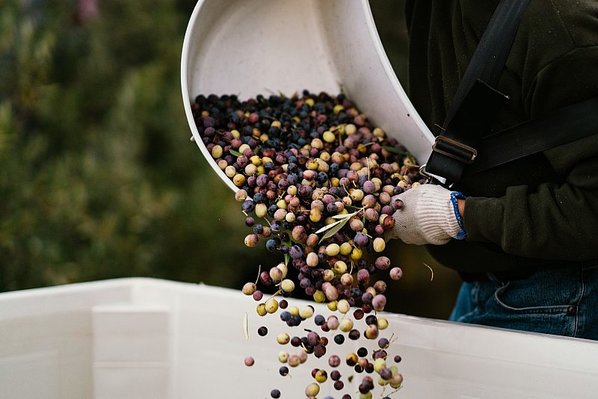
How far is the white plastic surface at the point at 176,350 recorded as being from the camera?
4.63 feet

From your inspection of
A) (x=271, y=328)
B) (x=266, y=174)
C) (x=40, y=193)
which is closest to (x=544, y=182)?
(x=266, y=174)

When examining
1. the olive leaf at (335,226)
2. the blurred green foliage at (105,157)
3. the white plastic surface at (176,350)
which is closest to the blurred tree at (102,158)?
the blurred green foliage at (105,157)

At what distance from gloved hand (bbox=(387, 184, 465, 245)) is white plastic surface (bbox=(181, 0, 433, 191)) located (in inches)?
7.0

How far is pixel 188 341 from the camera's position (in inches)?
69.9

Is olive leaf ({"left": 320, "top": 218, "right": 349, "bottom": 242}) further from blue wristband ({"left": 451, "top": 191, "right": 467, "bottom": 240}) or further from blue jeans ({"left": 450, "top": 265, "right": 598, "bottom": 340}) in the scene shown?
blue jeans ({"left": 450, "top": 265, "right": 598, "bottom": 340})

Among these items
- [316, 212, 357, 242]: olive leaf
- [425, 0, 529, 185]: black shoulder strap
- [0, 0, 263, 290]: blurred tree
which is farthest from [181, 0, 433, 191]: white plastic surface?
[0, 0, 263, 290]: blurred tree

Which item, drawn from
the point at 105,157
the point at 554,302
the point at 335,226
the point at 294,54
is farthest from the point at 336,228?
the point at 105,157

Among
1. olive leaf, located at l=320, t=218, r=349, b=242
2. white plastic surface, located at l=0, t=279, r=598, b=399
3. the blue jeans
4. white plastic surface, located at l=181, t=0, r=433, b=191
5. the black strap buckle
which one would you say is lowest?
white plastic surface, located at l=0, t=279, r=598, b=399

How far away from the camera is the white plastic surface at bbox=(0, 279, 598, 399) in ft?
4.63

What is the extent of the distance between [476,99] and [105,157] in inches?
81.8

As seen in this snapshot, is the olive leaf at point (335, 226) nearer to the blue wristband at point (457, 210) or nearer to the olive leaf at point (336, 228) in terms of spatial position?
the olive leaf at point (336, 228)

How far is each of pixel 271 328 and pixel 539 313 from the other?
499 millimetres

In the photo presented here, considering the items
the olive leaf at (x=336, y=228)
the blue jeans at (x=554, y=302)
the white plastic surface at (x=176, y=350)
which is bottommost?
the white plastic surface at (x=176, y=350)

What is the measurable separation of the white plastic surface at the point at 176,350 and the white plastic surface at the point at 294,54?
0.37 m
